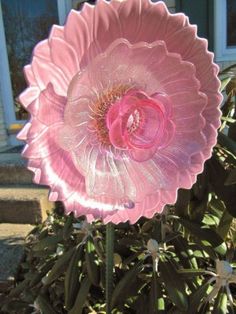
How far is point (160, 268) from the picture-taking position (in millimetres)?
1567

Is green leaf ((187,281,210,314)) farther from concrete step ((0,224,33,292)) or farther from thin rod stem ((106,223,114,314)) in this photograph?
concrete step ((0,224,33,292))

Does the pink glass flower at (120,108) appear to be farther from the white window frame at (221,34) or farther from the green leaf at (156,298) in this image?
the white window frame at (221,34)

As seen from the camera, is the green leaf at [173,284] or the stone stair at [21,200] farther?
the stone stair at [21,200]

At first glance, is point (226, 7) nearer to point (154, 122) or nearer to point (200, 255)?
point (200, 255)

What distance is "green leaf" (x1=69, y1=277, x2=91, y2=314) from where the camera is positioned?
5.40ft

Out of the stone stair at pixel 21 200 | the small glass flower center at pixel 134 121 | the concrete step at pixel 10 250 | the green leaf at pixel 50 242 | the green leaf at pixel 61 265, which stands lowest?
the concrete step at pixel 10 250

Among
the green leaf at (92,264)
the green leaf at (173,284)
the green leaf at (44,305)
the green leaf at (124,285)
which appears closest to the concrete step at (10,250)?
the green leaf at (44,305)

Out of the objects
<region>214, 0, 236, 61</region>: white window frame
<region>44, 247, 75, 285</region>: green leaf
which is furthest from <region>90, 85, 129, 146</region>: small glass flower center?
<region>214, 0, 236, 61</region>: white window frame

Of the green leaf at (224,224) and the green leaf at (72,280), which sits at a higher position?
the green leaf at (224,224)

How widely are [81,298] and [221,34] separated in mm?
3438

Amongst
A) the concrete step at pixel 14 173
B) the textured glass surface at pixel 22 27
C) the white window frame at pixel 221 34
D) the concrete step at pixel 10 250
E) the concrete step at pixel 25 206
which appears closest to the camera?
the concrete step at pixel 10 250

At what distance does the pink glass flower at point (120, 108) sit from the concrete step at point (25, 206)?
2.65 meters

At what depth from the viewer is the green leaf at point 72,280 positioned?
1663 millimetres

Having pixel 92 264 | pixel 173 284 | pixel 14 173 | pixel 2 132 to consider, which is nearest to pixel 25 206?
pixel 14 173
